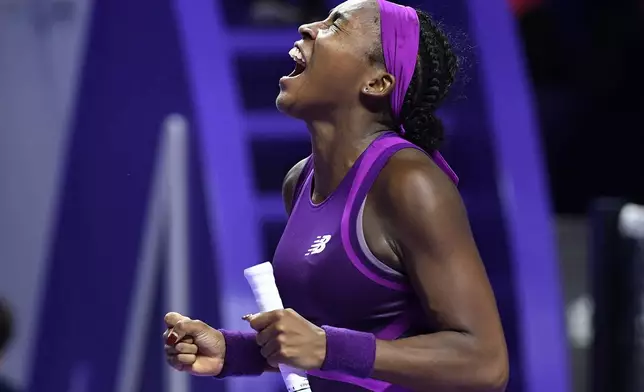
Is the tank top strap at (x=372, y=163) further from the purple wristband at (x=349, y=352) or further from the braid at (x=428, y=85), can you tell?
the purple wristband at (x=349, y=352)

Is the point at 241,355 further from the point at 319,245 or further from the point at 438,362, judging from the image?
the point at 438,362

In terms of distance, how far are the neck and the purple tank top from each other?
0.08 ft

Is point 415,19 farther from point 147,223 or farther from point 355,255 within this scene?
point 147,223

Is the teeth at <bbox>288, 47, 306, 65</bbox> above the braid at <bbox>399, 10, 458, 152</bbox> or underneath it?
above

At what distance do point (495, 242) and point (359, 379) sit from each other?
1.95 meters

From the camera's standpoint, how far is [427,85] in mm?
2500

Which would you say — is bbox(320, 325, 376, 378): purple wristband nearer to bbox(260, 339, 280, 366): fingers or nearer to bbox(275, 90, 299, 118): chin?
bbox(260, 339, 280, 366): fingers

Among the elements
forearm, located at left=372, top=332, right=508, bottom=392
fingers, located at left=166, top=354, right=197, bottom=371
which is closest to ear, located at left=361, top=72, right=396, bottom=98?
forearm, located at left=372, top=332, right=508, bottom=392

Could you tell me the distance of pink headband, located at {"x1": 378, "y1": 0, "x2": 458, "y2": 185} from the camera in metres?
2.45

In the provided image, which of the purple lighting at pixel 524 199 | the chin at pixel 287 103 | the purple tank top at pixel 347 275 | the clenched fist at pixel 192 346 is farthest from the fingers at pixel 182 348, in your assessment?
the purple lighting at pixel 524 199

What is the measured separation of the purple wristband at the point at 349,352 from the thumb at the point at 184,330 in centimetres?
27

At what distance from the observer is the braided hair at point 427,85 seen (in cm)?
249

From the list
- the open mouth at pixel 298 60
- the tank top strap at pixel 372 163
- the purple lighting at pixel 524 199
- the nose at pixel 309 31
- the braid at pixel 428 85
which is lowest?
the purple lighting at pixel 524 199

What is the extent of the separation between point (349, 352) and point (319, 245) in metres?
0.26
